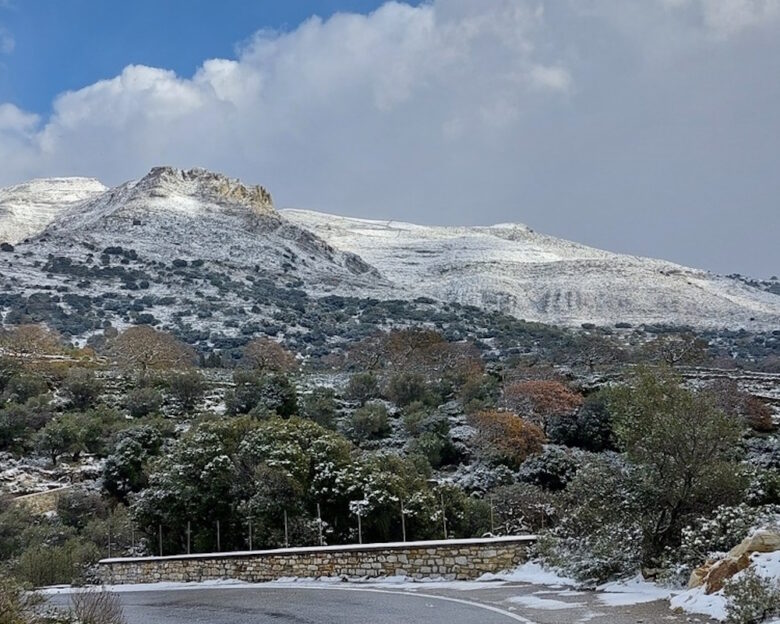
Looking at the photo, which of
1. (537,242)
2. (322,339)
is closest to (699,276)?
(537,242)

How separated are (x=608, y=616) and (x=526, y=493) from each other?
17.3 m

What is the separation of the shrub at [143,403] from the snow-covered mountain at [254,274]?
4006 cm

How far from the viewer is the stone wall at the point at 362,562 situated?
46.2 ft

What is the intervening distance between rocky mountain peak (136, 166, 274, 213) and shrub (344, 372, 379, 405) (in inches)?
3881

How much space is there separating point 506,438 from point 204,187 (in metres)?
123

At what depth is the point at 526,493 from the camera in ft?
85.6

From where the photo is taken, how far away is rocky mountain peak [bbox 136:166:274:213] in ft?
478

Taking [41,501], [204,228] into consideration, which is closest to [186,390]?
[41,501]

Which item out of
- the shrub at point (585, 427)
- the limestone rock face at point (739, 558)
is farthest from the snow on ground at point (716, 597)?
the shrub at point (585, 427)

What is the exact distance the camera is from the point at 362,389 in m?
50.8

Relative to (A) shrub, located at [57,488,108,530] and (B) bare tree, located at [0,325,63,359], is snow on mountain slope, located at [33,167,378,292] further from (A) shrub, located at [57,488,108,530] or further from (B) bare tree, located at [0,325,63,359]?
(A) shrub, located at [57,488,108,530]

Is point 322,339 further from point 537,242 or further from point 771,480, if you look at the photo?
point 537,242

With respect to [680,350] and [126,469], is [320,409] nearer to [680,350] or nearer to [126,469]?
[126,469]

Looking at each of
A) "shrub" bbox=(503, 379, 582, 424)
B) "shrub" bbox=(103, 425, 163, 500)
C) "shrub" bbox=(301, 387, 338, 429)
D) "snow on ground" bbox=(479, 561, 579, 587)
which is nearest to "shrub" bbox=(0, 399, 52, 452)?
"shrub" bbox=(103, 425, 163, 500)
